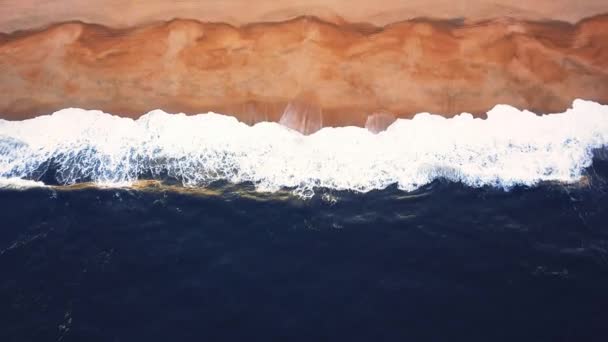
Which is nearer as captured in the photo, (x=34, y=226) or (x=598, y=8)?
(x=34, y=226)

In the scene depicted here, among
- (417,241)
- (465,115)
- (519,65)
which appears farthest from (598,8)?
(417,241)

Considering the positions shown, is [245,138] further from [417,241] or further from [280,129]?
[417,241]

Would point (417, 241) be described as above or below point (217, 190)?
below

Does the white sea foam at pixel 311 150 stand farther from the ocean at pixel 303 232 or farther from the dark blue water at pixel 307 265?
the dark blue water at pixel 307 265

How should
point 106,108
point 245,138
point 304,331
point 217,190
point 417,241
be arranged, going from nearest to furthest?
point 304,331 → point 417,241 → point 217,190 → point 245,138 → point 106,108

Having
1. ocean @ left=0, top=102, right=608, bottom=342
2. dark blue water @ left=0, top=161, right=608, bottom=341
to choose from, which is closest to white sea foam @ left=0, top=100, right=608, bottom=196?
ocean @ left=0, top=102, right=608, bottom=342
